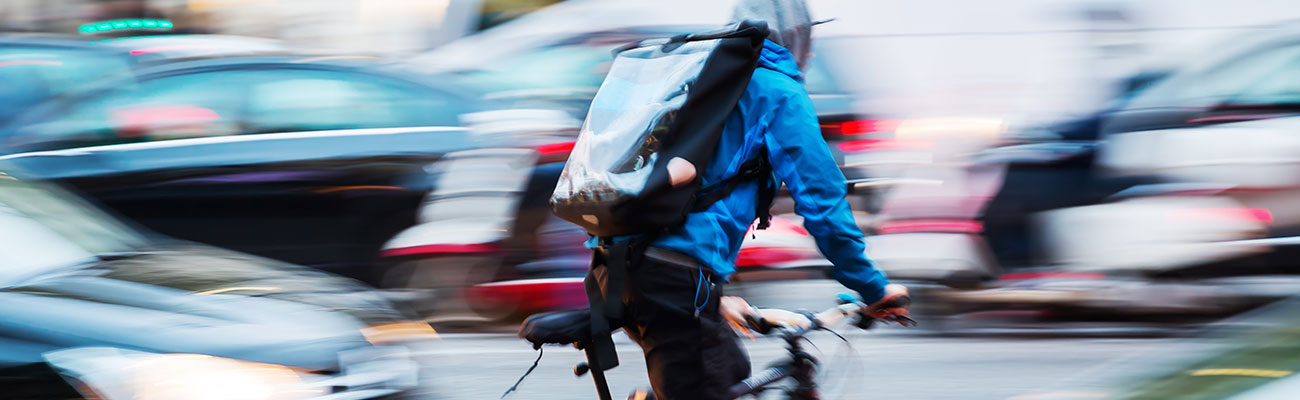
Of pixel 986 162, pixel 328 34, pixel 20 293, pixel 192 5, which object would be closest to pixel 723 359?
pixel 20 293

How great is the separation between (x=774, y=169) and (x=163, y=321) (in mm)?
1722

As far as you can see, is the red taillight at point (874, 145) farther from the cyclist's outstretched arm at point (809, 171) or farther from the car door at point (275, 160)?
the cyclist's outstretched arm at point (809, 171)

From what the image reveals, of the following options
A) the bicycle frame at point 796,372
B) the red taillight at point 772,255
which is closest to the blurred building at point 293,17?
the red taillight at point 772,255

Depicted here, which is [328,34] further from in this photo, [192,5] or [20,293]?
[20,293]

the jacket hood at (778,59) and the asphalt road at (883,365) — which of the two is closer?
→ the jacket hood at (778,59)

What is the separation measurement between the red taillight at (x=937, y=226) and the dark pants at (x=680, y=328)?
3753mm

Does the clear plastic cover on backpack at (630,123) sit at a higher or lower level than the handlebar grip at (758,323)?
higher

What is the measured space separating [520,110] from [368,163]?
0.76m

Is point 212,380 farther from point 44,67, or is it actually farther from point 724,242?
point 44,67

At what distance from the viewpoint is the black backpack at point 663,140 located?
303 cm

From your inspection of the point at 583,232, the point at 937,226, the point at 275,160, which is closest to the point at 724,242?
the point at 583,232

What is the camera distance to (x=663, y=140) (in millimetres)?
3051

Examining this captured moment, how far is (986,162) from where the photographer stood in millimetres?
6730

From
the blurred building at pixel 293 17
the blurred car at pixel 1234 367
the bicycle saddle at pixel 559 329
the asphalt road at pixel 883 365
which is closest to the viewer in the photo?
the blurred car at pixel 1234 367
